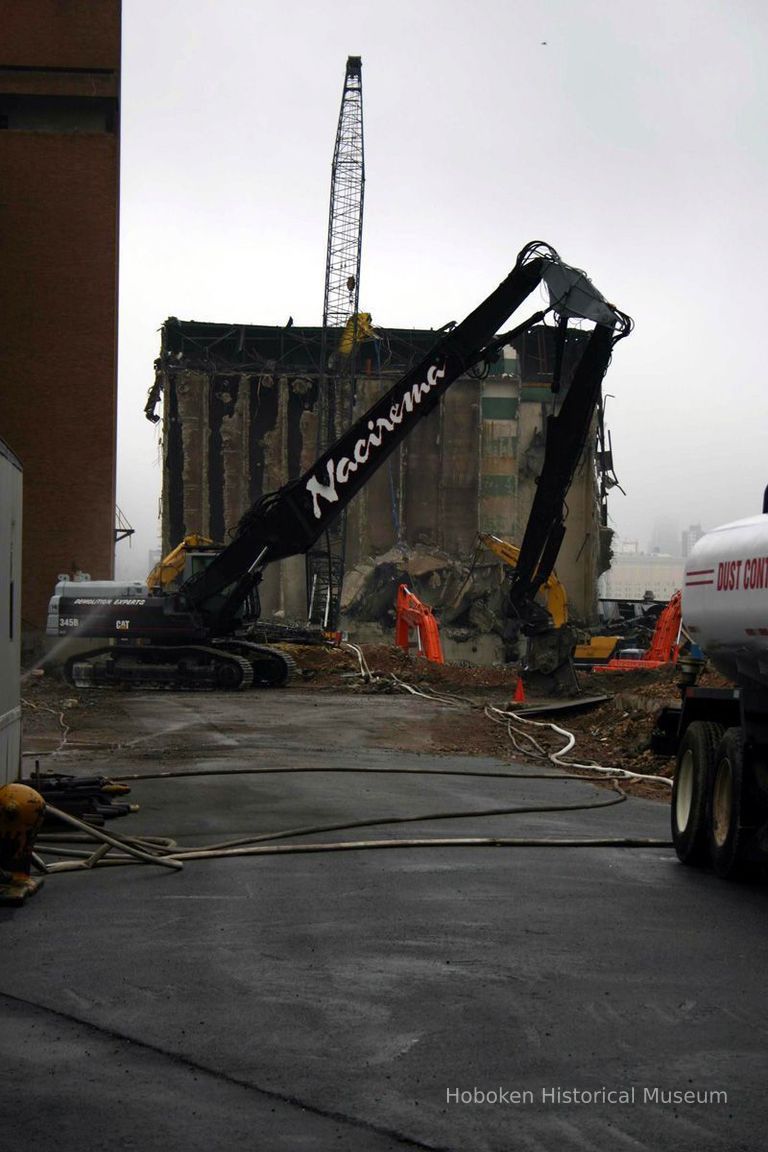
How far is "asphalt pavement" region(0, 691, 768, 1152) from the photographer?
17.1 feet

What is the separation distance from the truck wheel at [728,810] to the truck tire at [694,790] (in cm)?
8

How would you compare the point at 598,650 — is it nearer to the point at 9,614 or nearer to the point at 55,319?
the point at 55,319

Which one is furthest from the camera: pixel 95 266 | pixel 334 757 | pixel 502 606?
pixel 502 606

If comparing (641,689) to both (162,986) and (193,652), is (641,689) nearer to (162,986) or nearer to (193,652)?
(193,652)

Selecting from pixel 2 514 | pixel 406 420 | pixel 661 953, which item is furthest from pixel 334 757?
pixel 406 420

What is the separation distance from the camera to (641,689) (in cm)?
2548

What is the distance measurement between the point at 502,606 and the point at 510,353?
13.8 metres

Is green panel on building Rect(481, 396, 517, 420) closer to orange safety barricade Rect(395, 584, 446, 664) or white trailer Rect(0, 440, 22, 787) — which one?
orange safety barricade Rect(395, 584, 446, 664)

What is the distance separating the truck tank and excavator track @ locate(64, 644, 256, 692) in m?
21.8

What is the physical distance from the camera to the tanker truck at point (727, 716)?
1019cm

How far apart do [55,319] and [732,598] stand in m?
41.4

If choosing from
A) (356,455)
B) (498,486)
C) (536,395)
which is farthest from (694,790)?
(536,395)

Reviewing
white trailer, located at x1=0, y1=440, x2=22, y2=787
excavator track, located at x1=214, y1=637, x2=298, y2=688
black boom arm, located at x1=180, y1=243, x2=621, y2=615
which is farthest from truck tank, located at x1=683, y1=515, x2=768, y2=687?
excavator track, located at x1=214, y1=637, x2=298, y2=688

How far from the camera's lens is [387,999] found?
688 cm
